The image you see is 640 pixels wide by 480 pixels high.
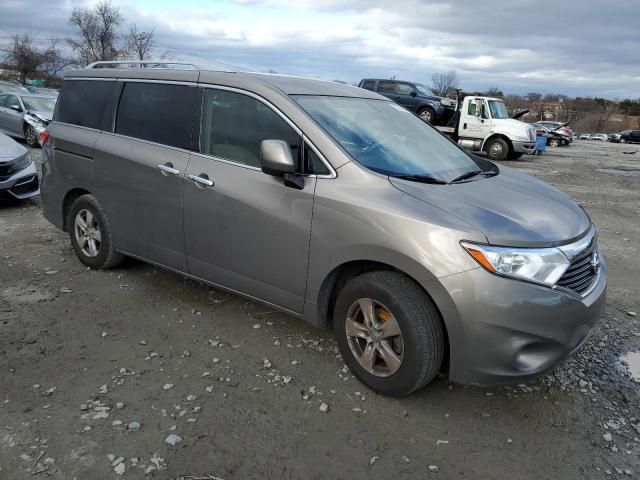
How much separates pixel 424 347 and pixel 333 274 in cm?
Answer: 72

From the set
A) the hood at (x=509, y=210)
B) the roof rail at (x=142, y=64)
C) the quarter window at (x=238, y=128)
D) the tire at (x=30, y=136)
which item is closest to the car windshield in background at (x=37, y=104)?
the tire at (x=30, y=136)

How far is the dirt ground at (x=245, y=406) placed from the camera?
2.54m

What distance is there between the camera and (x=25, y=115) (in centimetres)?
1350

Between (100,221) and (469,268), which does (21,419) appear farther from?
(469,268)

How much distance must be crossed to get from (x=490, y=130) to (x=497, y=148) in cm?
71

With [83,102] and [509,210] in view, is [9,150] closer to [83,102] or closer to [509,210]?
[83,102]

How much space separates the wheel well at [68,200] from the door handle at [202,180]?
5.33 ft

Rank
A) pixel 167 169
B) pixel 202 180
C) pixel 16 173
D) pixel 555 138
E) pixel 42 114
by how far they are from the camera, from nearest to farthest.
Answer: pixel 202 180, pixel 167 169, pixel 16 173, pixel 42 114, pixel 555 138

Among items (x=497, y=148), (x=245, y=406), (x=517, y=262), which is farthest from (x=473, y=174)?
(x=497, y=148)

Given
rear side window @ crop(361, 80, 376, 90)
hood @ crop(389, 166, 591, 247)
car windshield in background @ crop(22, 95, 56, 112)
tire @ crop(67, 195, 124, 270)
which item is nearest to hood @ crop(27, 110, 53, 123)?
car windshield in background @ crop(22, 95, 56, 112)

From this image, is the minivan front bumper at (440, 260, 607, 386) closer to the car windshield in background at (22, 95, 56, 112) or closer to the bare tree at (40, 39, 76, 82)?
the car windshield in background at (22, 95, 56, 112)

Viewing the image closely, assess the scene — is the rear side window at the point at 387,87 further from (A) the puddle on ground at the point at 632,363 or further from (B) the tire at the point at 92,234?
(A) the puddle on ground at the point at 632,363

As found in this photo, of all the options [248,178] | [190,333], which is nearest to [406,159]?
[248,178]

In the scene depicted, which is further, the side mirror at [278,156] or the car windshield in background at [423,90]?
the car windshield in background at [423,90]
